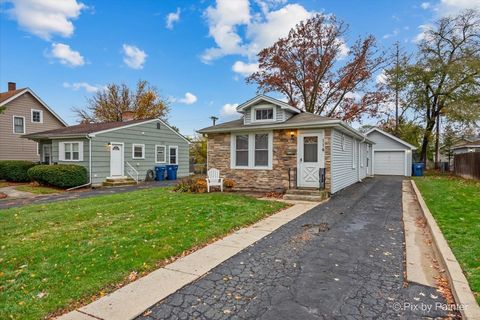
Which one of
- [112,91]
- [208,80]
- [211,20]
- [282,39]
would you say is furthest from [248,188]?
[112,91]

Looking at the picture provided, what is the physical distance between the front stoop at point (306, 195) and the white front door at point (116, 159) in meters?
11.0

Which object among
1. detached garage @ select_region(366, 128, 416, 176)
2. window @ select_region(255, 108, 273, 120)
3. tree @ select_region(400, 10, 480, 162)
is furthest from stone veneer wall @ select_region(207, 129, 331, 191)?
tree @ select_region(400, 10, 480, 162)

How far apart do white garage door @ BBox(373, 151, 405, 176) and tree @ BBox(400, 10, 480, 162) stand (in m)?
3.53

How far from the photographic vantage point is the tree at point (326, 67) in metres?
22.9

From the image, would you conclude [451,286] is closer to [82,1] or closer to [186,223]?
[186,223]

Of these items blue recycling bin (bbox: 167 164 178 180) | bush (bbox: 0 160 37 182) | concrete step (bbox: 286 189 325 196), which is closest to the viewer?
concrete step (bbox: 286 189 325 196)

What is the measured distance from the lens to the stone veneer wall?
10.9 meters

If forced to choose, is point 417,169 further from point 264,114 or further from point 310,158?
point 264,114

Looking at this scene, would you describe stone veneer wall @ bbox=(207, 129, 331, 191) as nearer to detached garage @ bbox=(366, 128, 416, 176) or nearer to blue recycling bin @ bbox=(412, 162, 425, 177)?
detached garage @ bbox=(366, 128, 416, 176)

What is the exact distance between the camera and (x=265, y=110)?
11648 mm

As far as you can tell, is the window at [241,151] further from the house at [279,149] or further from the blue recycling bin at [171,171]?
the blue recycling bin at [171,171]

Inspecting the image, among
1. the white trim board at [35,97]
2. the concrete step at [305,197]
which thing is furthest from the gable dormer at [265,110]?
the white trim board at [35,97]

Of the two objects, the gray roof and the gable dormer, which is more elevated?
the gable dormer

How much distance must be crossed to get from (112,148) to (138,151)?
183 centimetres
